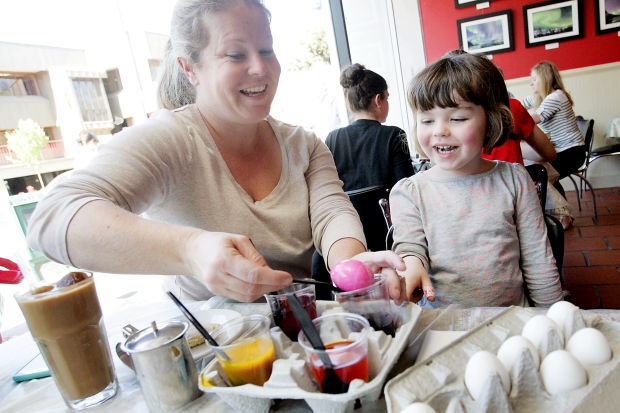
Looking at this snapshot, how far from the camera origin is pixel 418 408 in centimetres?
47

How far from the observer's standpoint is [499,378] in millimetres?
473

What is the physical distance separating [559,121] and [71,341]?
13.5 ft

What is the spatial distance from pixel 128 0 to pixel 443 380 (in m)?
2.91

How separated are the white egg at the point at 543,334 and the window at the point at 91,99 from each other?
2596 millimetres

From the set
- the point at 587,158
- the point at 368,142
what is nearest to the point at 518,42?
the point at 587,158

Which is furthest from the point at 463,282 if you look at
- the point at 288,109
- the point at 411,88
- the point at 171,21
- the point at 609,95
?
the point at 609,95

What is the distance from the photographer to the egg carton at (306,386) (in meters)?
0.52

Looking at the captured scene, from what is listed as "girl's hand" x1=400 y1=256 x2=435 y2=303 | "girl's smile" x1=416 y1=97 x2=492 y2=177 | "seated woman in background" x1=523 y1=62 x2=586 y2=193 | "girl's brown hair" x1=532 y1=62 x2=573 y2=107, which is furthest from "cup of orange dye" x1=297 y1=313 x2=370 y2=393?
"girl's brown hair" x1=532 y1=62 x2=573 y2=107

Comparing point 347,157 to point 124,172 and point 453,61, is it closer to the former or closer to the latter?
point 453,61

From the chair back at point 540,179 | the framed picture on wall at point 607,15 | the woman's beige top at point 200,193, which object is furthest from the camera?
the framed picture on wall at point 607,15

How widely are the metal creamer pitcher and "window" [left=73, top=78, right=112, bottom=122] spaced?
222cm

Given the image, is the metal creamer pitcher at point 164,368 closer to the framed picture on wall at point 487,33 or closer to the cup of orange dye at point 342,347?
the cup of orange dye at point 342,347

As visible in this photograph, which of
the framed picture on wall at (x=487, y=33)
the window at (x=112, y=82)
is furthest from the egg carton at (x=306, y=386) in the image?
the framed picture on wall at (x=487, y=33)

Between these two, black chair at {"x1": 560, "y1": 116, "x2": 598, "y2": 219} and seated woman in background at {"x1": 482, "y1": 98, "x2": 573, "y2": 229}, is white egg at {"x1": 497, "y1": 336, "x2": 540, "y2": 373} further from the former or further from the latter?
black chair at {"x1": 560, "y1": 116, "x2": 598, "y2": 219}
